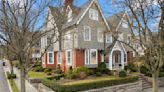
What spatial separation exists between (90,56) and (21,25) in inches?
729

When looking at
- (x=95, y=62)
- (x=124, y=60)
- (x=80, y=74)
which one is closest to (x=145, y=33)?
(x=80, y=74)

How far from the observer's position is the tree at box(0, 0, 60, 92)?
37.0 ft

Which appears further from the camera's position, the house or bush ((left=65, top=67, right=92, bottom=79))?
the house

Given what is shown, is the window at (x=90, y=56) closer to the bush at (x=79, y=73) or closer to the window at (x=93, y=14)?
the bush at (x=79, y=73)

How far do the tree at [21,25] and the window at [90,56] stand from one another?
57.2 feet

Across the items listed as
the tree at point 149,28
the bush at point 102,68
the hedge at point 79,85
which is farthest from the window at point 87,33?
the tree at point 149,28

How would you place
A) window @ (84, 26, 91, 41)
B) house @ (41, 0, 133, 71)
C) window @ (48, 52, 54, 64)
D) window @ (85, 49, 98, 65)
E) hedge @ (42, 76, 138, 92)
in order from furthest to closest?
window @ (48, 52, 54, 64) < window @ (85, 49, 98, 65) < window @ (84, 26, 91, 41) < house @ (41, 0, 133, 71) < hedge @ (42, 76, 138, 92)

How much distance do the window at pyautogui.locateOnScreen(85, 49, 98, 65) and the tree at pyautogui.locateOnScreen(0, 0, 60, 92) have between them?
17425mm

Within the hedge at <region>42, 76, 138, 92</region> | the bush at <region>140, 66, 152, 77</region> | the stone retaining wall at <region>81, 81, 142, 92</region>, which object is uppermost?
the bush at <region>140, 66, 152, 77</region>

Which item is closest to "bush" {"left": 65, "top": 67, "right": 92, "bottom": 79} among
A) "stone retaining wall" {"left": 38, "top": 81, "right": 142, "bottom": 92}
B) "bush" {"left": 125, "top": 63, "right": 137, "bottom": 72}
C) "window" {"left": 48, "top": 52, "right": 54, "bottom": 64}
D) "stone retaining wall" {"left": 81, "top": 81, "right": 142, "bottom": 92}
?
"stone retaining wall" {"left": 38, "top": 81, "right": 142, "bottom": 92}

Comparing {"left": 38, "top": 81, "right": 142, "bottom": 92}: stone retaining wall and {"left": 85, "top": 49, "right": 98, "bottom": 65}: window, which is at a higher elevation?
{"left": 85, "top": 49, "right": 98, "bottom": 65}: window

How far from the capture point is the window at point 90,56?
29.5 m

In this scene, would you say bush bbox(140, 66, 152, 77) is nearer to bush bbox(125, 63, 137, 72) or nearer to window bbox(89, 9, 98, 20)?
bush bbox(125, 63, 137, 72)

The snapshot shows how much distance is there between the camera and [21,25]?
38.9 ft
